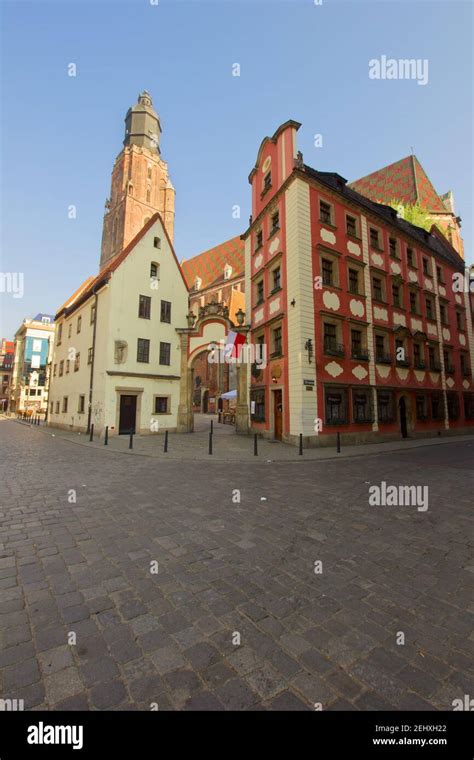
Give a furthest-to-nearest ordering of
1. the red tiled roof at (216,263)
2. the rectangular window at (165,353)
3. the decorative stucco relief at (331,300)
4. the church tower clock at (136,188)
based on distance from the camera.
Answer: the red tiled roof at (216,263) < the church tower clock at (136,188) < the rectangular window at (165,353) < the decorative stucco relief at (331,300)

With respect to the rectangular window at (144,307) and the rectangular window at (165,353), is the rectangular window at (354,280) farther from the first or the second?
the rectangular window at (144,307)

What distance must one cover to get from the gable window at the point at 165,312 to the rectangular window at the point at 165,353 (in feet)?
5.81

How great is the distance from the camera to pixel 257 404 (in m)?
19.7

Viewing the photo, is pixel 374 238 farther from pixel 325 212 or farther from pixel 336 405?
pixel 336 405

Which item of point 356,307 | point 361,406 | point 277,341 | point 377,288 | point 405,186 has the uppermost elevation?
point 405,186

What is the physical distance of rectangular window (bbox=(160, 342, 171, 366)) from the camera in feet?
72.8

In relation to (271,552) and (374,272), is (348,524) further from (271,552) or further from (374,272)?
(374,272)

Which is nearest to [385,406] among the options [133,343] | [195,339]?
[195,339]

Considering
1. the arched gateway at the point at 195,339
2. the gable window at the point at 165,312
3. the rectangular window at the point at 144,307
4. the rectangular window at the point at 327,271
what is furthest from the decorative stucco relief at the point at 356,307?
the rectangular window at the point at 144,307

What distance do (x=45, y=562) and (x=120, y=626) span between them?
164 cm

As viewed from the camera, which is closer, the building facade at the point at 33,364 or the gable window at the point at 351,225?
the gable window at the point at 351,225

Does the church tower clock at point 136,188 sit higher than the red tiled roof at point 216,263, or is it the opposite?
the church tower clock at point 136,188

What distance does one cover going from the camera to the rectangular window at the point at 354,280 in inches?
719

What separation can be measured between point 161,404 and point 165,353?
12.1ft
